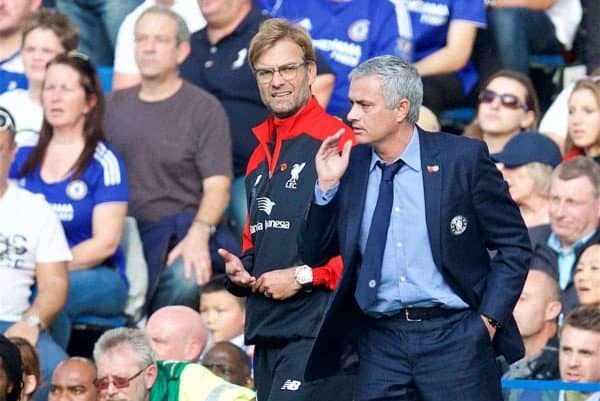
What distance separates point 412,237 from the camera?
5.87 metres

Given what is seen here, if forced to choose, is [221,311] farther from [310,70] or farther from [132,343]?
[310,70]

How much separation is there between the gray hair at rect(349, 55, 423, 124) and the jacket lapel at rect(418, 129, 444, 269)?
0.14 m

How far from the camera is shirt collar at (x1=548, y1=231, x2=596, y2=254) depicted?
866cm

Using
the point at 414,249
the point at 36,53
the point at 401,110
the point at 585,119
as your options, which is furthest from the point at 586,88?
the point at 414,249

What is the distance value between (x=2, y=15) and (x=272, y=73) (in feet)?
14.5

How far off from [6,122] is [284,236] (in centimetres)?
279

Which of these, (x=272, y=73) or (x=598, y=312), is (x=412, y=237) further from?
(x=598, y=312)

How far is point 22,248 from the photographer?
336 inches

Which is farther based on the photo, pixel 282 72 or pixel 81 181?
pixel 81 181

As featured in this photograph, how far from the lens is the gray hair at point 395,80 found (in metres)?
5.89

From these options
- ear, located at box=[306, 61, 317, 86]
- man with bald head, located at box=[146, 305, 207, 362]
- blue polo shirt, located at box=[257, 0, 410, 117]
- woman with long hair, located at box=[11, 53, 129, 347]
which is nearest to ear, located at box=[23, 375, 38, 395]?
man with bald head, located at box=[146, 305, 207, 362]

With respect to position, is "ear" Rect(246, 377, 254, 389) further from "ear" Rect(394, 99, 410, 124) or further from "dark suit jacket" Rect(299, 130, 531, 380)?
"ear" Rect(394, 99, 410, 124)

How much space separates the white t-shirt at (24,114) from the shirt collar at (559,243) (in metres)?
2.93

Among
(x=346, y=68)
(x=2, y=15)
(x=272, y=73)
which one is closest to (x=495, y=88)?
(x=346, y=68)
